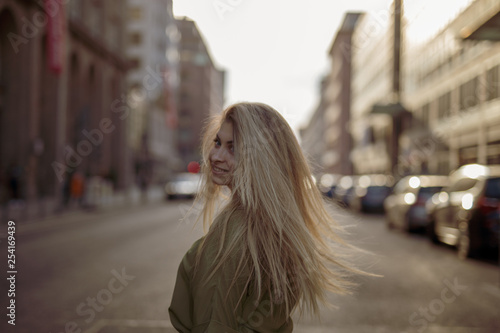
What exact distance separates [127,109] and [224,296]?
2181 inches

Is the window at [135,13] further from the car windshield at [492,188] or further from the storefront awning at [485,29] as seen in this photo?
the car windshield at [492,188]

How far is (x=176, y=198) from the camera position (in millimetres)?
37812

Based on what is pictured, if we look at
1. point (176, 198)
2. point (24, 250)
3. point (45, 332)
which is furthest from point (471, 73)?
point (45, 332)

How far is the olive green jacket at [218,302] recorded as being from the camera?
6.00 feet

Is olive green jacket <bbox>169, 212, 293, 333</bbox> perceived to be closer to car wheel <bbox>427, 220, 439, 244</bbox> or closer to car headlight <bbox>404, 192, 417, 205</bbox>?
car wheel <bbox>427, 220, 439, 244</bbox>

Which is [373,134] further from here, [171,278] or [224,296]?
[224,296]

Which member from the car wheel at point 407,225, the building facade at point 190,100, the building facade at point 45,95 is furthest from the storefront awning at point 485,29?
the building facade at point 190,100

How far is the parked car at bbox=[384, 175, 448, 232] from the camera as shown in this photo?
51.4ft

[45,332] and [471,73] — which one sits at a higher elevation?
[471,73]

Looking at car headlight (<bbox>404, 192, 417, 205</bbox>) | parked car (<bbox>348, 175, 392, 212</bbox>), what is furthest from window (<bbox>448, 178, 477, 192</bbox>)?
parked car (<bbox>348, 175, 392, 212</bbox>)

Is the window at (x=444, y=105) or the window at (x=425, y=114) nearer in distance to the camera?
the window at (x=444, y=105)

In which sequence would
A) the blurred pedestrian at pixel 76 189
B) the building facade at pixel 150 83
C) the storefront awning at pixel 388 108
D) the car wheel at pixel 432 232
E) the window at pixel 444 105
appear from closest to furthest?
the car wheel at pixel 432 232
the blurred pedestrian at pixel 76 189
the storefront awning at pixel 388 108
the window at pixel 444 105
the building facade at pixel 150 83

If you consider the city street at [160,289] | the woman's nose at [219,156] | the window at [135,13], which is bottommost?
the city street at [160,289]

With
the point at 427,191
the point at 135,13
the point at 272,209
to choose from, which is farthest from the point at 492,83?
the point at 135,13
